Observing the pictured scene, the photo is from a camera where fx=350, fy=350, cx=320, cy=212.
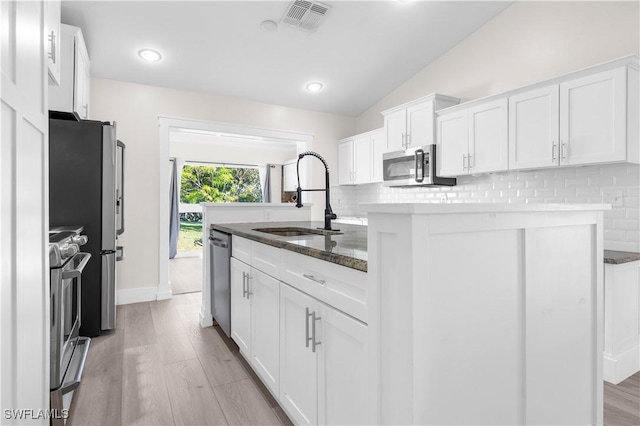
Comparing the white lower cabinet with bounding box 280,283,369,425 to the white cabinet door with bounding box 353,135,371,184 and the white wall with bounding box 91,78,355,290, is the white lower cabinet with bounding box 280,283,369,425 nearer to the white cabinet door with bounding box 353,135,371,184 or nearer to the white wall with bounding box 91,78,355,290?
the white wall with bounding box 91,78,355,290

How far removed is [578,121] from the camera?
99.9 inches

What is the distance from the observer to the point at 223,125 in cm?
A: 438

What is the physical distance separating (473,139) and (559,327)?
8.06ft

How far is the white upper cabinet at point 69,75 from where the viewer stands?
2.64 meters

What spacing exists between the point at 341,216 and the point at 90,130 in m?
3.38

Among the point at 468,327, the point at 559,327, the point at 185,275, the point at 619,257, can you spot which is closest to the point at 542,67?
the point at 619,257

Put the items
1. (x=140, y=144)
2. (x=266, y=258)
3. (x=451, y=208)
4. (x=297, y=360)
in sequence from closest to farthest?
(x=451, y=208)
(x=297, y=360)
(x=266, y=258)
(x=140, y=144)

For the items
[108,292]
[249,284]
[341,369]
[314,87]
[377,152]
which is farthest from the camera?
[377,152]

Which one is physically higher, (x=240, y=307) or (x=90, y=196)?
(x=90, y=196)

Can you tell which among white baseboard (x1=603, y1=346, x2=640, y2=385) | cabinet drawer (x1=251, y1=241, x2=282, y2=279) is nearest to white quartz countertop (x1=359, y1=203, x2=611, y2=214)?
cabinet drawer (x1=251, y1=241, x2=282, y2=279)

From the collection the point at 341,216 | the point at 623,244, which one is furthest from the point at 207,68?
the point at 623,244

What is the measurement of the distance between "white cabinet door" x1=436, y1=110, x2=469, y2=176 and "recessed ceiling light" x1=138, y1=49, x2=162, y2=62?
294 cm

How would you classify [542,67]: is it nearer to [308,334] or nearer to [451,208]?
[451,208]

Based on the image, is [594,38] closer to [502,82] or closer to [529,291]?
[502,82]
